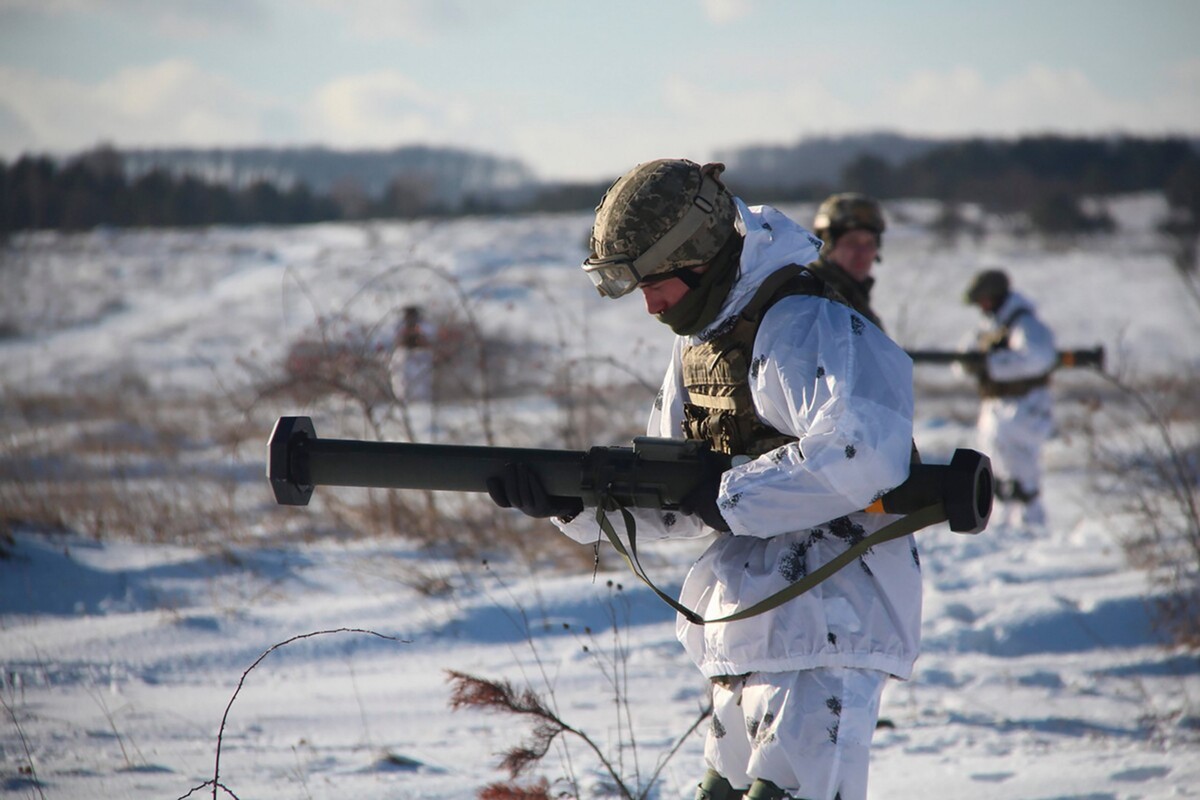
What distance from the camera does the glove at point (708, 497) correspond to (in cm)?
210

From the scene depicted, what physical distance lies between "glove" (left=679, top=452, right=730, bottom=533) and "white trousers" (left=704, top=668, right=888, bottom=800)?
348 millimetres

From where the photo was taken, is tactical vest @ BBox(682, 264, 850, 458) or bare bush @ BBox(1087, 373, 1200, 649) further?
bare bush @ BBox(1087, 373, 1200, 649)

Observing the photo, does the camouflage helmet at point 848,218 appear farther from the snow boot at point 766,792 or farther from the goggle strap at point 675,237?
the snow boot at point 766,792

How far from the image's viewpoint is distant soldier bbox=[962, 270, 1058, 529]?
8.07 meters

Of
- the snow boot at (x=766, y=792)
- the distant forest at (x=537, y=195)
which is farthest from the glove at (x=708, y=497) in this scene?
the distant forest at (x=537, y=195)

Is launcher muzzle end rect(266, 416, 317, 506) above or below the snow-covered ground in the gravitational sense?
above

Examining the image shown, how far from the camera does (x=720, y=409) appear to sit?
2.33 meters

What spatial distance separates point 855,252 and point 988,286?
3797 mm

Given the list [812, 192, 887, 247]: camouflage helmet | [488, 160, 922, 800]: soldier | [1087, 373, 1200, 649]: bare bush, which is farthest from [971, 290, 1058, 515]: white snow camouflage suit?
[488, 160, 922, 800]: soldier

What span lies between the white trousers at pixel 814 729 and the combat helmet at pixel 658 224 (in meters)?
0.91

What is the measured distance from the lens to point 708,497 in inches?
83.0

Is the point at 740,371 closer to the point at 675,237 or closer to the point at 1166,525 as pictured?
the point at 675,237

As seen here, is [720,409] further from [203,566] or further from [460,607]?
[203,566]

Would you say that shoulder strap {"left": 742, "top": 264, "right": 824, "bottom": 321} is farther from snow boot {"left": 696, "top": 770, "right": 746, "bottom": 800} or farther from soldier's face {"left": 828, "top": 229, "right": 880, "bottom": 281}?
soldier's face {"left": 828, "top": 229, "right": 880, "bottom": 281}
